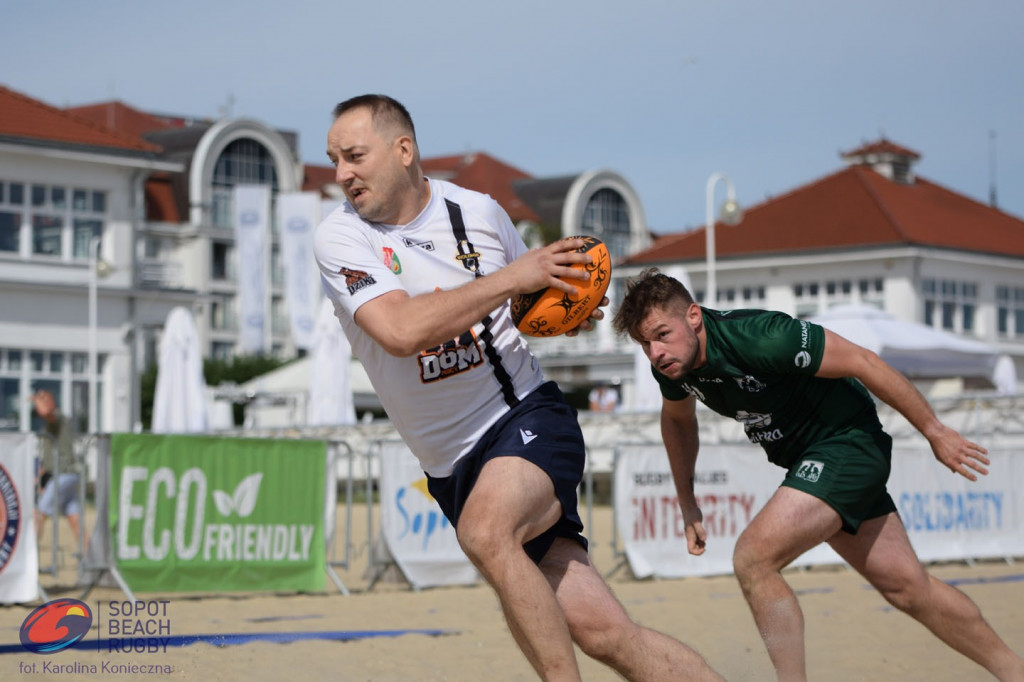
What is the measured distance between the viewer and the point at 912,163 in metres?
63.7

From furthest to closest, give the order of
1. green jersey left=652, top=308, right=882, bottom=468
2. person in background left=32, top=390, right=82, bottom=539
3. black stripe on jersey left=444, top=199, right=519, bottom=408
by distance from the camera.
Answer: person in background left=32, top=390, right=82, bottom=539 → green jersey left=652, top=308, right=882, bottom=468 → black stripe on jersey left=444, top=199, right=519, bottom=408

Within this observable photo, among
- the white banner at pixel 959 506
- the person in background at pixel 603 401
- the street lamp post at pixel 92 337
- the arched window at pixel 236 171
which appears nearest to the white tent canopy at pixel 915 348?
the white banner at pixel 959 506

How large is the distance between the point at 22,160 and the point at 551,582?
4359 centimetres

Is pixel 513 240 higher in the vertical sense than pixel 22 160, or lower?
lower

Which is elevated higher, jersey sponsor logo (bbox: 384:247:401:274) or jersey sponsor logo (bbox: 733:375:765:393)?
jersey sponsor logo (bbox: 384:247:401:274)

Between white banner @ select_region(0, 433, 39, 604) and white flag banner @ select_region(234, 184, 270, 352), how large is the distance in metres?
39.4

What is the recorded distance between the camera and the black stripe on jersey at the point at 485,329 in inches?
177

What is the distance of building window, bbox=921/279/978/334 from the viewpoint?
56.8 m

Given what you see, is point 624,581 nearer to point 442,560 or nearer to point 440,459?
point 442,560

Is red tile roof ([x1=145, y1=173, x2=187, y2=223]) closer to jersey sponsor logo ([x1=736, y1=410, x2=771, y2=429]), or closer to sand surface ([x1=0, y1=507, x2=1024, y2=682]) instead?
sand surface ([x1=0, y1=507, x2=1024, y2=682])

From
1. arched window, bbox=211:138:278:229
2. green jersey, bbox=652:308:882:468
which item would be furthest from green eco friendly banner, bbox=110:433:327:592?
arched window, bbox=211:138:278:229

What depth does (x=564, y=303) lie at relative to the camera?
13.9 feet

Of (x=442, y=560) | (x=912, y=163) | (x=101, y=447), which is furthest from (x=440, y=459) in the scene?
(x=912, y=163)

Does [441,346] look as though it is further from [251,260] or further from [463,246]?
[251,260]
